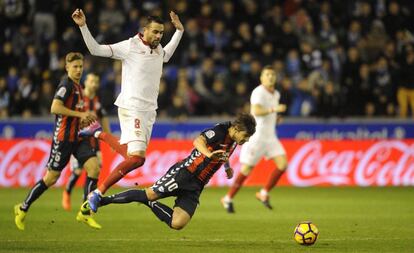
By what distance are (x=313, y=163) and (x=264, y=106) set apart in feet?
18.7

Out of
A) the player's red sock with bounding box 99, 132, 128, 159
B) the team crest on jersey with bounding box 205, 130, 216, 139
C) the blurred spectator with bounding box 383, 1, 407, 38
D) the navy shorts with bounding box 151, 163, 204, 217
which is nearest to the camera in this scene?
the team crest on jersey with bounding box 205, 130, 216, 139

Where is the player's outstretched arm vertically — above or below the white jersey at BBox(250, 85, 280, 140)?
below

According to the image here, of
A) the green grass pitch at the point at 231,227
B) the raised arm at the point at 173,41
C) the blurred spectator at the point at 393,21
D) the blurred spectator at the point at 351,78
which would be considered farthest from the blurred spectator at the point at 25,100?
the raised arm at the point at 173,41

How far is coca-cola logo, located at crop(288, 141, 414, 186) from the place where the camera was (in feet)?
69.5

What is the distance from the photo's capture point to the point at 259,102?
51.5 feet

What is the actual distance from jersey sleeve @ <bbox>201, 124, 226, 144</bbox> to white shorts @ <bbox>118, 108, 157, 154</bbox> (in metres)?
1.21

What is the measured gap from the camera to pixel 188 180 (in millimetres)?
10758

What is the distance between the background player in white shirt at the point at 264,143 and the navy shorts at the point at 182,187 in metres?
4.78

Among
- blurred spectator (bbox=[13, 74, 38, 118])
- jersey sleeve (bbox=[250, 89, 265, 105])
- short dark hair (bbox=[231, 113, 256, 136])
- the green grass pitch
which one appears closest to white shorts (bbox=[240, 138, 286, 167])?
jersey sleeve (bbox=[250, 89, 265, 105])

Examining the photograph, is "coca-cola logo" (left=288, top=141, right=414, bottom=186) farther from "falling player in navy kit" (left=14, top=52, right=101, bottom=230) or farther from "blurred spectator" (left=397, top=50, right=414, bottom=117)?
"falling player in navy kit" (left=14, top=52, right=101, bottom=230)

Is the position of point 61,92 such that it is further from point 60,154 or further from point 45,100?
point 45,100

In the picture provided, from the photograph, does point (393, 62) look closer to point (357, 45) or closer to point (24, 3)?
point (357, 45)

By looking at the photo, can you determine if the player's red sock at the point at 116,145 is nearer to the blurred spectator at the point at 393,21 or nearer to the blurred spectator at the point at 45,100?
the blurred spectator at the point at 45,100

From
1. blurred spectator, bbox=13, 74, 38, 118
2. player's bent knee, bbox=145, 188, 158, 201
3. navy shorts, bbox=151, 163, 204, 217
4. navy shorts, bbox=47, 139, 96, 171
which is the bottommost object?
player's bent knee, bbox=145, 188, 158, 201
